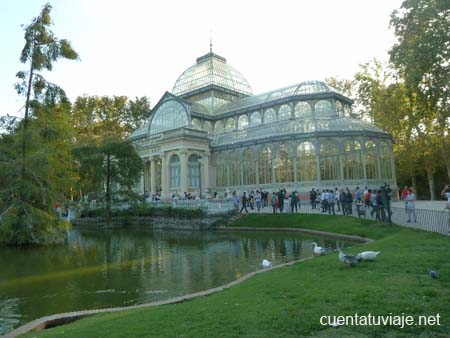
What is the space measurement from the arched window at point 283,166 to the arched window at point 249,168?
2.85m

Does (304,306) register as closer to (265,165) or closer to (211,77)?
(265,165)

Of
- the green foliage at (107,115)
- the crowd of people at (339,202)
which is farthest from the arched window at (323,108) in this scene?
the green foliage at (107,115)

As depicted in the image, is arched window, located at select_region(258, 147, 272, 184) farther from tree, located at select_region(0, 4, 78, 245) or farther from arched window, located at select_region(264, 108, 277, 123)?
tree, located at select_region(0, 4, 78, 245)

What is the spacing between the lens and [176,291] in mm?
9461

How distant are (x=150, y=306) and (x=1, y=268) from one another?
31.7 ft

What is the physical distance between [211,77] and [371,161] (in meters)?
26.5

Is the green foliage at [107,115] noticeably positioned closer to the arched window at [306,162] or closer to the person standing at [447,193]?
the arched window at [306,162]

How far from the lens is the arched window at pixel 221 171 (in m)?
41.2

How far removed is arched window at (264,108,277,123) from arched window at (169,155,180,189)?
37.3 ft

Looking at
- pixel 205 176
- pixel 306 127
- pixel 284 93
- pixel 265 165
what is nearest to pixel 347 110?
pixel 284 93

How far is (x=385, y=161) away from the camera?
114ft

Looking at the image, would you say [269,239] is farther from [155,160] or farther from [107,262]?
[155,160]

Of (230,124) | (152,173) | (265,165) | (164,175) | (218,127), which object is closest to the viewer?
(265,165)

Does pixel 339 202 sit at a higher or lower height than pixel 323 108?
lower
